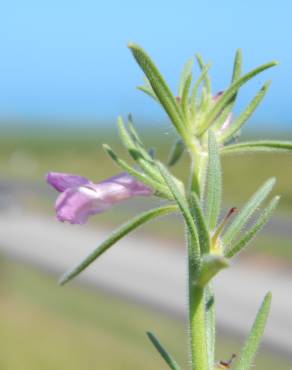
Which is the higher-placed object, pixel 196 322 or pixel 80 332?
pixel 196 322

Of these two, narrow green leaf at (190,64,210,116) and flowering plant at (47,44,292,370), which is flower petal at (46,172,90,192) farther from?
narrow green leaf at (190,64,210,116)

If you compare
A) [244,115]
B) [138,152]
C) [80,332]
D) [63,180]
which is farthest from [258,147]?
[80,332]

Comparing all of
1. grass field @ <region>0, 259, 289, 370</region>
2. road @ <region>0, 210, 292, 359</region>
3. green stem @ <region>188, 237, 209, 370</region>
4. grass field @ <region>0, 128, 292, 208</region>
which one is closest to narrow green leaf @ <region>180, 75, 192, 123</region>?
green stem @ <region>188, 237, 209, 370</region>

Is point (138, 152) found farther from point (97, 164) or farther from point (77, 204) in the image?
point (97, 164)

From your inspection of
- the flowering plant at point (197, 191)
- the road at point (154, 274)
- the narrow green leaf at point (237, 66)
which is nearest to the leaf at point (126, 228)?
the flowering plant at point (197, 191)

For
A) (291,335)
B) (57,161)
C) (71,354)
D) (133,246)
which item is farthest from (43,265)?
(57,161)
